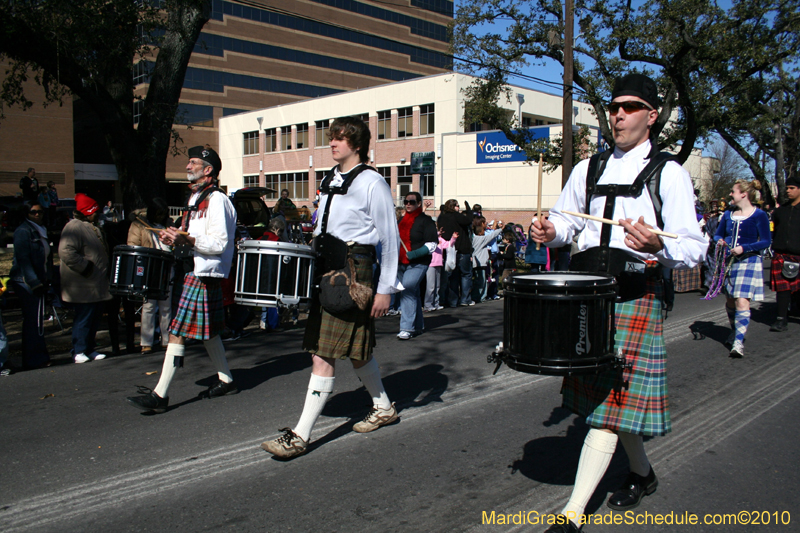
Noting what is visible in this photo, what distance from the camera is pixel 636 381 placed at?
115 inches

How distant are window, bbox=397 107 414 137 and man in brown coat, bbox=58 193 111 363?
39.2 meters

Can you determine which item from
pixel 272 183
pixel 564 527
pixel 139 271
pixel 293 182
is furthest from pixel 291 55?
pixel 564 527

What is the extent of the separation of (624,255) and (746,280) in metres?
5.46

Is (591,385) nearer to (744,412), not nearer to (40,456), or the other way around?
(744,412)

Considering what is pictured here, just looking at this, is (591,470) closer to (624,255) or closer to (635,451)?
(635,451)

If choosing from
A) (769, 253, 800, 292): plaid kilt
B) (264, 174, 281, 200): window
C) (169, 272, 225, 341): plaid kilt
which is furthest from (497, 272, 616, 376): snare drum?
(264, 174, 281, 200): window

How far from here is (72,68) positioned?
999 centimetres

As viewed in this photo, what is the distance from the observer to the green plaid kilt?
12.9 ft

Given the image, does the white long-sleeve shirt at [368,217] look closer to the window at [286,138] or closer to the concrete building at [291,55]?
the concrete building at [291,55]

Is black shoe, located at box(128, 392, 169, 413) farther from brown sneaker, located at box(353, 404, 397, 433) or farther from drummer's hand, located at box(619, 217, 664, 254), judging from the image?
drummer's hand, located at box(619, 217, 664, 254)

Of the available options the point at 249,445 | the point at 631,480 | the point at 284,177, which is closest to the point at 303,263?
the point at 249,445

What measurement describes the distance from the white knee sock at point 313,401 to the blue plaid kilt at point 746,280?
575 centimetres

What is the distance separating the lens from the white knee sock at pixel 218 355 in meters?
5.14

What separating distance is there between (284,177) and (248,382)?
51.0 m
